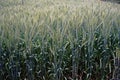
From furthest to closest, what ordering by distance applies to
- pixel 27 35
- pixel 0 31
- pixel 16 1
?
pixel 16 1 < pixel 0 31 < pixel 27 35

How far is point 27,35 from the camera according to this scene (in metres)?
Result: 2.47

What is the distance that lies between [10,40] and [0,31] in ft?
0.69

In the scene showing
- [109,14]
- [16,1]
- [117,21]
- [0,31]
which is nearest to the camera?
[0,31]

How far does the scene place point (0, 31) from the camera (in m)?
2.64

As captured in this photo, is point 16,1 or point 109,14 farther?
point 16,1

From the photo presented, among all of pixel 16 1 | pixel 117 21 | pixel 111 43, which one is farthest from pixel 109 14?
pixel 16 1

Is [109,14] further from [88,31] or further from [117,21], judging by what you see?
[88,31]

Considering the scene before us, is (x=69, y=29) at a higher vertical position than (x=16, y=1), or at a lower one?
higher

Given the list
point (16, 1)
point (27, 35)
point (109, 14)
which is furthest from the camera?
point (16, 1)

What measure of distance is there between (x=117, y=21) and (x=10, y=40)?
1.14 meters

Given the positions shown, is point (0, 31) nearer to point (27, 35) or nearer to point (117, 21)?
point (27, 35)

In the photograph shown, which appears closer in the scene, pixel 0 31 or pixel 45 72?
pixel 45 72

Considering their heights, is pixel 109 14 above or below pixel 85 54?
above

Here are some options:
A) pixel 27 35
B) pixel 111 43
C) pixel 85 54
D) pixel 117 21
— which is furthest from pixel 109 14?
pixel 27 35
